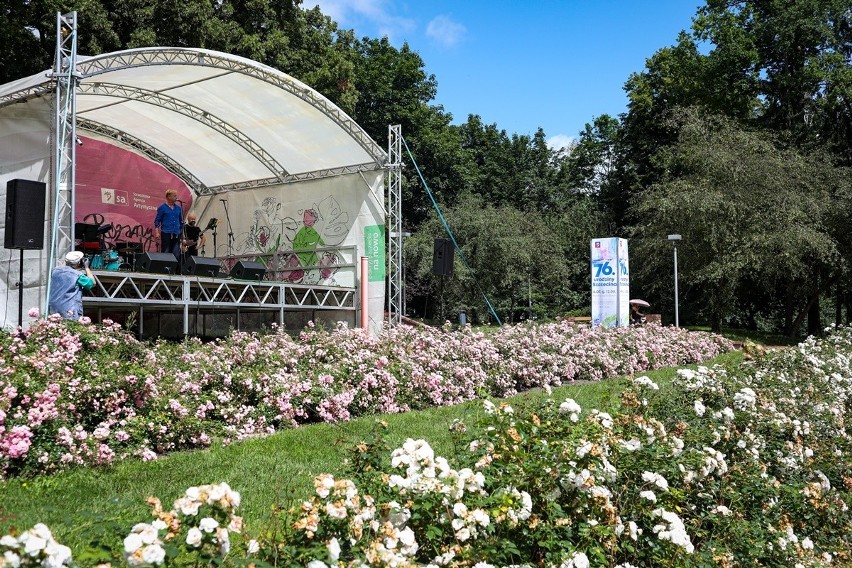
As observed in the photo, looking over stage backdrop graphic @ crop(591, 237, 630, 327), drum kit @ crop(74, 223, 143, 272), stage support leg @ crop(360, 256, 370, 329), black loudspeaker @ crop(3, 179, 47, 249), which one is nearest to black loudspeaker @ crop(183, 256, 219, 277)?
drum kit @ crop(74, 223, 143, 272)

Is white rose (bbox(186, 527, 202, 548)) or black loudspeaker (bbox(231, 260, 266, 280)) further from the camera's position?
black loudspeaker (bbox(231, 260, 266, 280))

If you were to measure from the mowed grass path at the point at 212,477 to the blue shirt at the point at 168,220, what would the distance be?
26.7 feet

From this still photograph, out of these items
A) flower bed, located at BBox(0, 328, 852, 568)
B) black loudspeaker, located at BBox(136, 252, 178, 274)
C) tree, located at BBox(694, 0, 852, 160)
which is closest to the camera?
flower bed, located at BBox(0, 328, 852, 568)

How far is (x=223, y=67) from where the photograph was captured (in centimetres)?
1147

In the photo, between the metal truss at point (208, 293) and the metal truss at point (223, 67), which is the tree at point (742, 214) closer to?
the metal truss at point (223, 67)

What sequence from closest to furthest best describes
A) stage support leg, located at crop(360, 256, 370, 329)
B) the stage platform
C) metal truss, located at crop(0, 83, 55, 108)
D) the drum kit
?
metal truss, located at crop(0, 83, 55, 108) → the stage platform → the drum kit → stage support leg, located at crop(360, 256, 370, 329)

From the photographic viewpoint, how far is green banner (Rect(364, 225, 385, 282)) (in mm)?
14680

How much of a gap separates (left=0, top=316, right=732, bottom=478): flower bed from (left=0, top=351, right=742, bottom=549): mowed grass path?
246 millimetres

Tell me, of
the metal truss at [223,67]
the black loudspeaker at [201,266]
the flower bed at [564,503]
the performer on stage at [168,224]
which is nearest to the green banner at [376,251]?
the metal truss at [223,67]

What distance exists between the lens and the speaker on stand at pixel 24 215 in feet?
26.8

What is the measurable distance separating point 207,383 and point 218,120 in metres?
10.3

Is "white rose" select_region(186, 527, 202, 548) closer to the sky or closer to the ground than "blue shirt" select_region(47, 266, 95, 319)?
closer to the ground

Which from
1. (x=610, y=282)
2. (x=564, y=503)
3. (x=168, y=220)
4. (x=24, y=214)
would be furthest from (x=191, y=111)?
(x=564, y=503)

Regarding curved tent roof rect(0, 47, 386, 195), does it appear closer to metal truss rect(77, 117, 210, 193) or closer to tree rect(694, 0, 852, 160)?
metal truss rect(77, 117, 210, 193)
